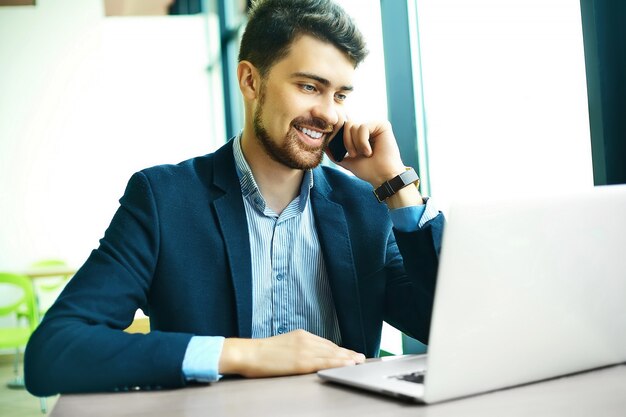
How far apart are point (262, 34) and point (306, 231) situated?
1.70 feet

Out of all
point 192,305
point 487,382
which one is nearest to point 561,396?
point 487,382

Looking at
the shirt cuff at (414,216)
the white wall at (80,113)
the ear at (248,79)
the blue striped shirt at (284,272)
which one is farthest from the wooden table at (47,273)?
the shirt cuff at (414,216)

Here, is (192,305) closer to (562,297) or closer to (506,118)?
(562,297)

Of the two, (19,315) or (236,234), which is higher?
(236,234)

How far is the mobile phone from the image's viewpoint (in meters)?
1.78

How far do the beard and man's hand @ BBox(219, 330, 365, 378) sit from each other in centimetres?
59

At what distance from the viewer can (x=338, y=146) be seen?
179 cm

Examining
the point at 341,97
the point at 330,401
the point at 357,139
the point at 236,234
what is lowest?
the point at 330,401

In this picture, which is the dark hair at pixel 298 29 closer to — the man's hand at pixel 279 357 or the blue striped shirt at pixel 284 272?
the blue striped shirt at pixel 284 272

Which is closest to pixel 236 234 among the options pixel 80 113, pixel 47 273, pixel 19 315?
pixel 47 273

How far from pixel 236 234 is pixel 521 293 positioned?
31.2 inches

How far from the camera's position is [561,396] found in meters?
0.95

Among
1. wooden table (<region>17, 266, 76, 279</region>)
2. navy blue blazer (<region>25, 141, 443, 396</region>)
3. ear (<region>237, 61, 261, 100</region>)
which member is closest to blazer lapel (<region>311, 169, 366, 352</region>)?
navy blue blazer (<region>25, 141, 443, 396</region>)

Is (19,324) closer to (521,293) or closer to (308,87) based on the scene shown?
(308,87)
